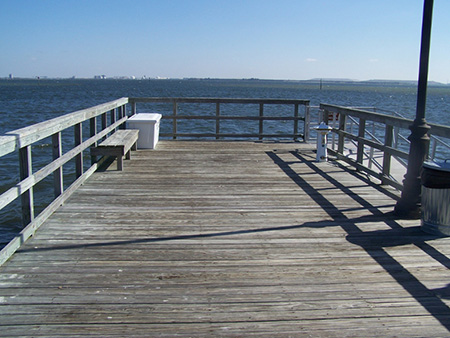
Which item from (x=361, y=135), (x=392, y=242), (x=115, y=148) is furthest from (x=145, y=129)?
(x=392, y=242)

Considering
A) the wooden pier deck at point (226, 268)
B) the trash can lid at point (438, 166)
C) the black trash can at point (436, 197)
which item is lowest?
the wooden pier deck at point (226, 268)

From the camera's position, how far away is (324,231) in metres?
4.67

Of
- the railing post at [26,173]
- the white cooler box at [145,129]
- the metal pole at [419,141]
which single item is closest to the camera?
the railing post at [26,173]

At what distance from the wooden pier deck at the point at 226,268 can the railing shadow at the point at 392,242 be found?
0.05ft

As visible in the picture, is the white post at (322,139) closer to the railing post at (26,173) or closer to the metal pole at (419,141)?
the metal pole at (419,141)

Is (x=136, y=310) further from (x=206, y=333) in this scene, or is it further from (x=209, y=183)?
(x=209, y=183)

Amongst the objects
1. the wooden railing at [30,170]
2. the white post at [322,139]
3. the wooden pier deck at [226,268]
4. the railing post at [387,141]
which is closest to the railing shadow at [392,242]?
the wooden pier deck at [226,268]

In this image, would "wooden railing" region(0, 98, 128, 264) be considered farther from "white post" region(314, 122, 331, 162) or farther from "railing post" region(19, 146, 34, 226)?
"white post" region(314, 122, 331, 162)

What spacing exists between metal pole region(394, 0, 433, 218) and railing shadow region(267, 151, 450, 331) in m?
0.22

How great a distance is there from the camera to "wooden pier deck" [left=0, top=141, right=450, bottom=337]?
114 inches

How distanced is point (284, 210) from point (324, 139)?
134 inches

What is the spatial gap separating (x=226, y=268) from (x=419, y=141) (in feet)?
8.66

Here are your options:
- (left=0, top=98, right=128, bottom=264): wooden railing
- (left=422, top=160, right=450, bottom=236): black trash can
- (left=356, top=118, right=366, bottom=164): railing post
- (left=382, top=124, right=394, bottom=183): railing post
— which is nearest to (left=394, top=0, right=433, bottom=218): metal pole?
(left=422, top=160, right=450, bottom=236): black trash can

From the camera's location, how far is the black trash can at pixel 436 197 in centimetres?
440
